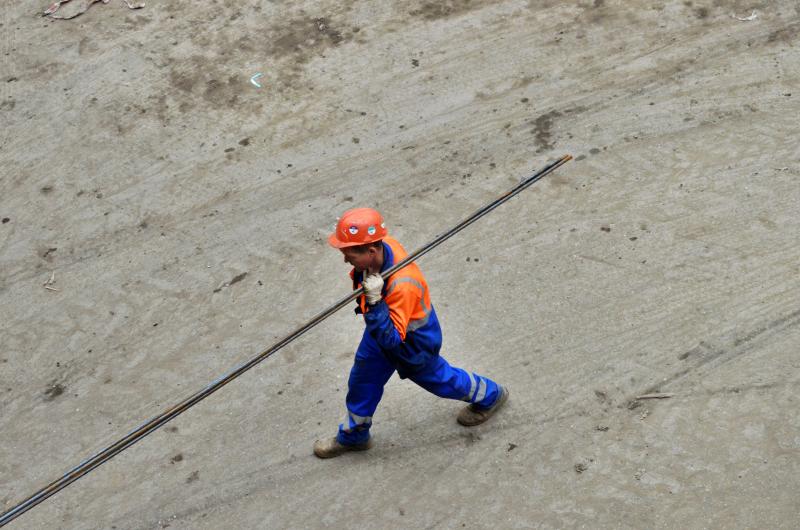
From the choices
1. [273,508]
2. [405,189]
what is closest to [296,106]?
[405,189]

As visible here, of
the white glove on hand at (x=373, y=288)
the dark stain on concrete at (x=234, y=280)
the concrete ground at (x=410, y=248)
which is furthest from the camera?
the dark stain on concrete at (x=234, y=280)

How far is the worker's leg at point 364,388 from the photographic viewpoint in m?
4.36

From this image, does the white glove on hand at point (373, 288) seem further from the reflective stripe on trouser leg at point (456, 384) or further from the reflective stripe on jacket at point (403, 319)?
the reflective stripe on trouser leg at point (456, 384)

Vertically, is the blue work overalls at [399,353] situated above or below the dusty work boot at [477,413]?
above

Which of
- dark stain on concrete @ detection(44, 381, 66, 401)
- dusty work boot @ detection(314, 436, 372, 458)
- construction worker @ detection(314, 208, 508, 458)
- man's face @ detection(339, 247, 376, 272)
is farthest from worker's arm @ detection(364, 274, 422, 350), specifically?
dark stain on concrete @ detection(44, 381, 66, 401)

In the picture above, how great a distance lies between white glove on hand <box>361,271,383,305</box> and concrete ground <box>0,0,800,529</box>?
1.35 metres

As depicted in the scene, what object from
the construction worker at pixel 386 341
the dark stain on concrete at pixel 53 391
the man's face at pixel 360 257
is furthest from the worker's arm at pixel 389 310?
the dark stain on concrete at pixel 53 391

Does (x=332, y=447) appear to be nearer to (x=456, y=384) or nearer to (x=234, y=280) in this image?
(x=456, y=384)

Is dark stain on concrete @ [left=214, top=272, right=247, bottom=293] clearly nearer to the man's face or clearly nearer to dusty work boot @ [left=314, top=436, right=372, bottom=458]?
dusty work boot @ [left=314, top=436, right=372, bottom=458]

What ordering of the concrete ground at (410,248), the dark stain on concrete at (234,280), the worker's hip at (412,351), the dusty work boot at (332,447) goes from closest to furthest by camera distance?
the worker's hip at (412,351)
the concrete ground at (410,248)
the dusty work boot at (332,447)
the dark stain on concrete at (234,280)

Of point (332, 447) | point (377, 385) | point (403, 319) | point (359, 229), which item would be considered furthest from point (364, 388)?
point (359, 229)

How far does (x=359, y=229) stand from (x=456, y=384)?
1.14 metres

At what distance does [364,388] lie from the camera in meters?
4.51

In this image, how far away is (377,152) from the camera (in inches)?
262
